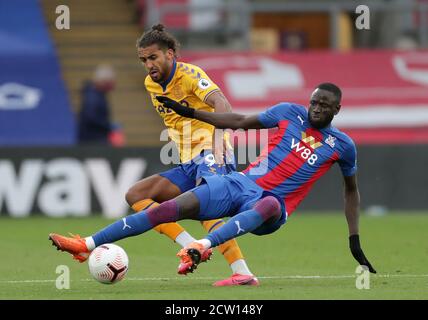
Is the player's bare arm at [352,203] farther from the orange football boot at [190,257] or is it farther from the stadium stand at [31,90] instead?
the stadium stand at [31,90]

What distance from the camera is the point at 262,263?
1225 cm

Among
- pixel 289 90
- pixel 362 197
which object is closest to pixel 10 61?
pixel 289 90

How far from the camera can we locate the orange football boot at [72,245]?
9.40 metres

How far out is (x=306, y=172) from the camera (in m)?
10.1

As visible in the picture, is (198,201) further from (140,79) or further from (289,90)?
(140,79)

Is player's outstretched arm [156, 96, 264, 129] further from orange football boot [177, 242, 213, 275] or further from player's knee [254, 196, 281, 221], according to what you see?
orange football boot [177, 242, 213, 275]

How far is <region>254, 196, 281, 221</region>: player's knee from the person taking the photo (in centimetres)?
955

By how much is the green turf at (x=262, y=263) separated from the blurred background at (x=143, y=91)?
0.89 m

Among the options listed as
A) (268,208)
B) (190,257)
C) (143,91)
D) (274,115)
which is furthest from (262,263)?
(143,91)

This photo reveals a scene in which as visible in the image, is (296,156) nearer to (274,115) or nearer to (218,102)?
(274,115)

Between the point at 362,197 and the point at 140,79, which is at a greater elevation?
the point at 140,79

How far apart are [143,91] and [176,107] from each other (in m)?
13.6

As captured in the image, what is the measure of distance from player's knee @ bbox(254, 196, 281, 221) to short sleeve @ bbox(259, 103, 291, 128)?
28.4 inches
